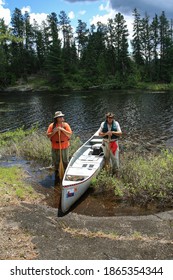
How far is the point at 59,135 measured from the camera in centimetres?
1075

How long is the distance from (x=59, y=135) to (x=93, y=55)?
6359cm

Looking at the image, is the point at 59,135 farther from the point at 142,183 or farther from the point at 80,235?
the point at 80,235

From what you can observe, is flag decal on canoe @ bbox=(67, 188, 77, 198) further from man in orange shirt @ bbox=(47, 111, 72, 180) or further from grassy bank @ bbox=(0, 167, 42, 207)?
man in orange shirt @ bbox=(47, 111, 72, 180)

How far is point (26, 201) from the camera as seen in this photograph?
907 centimetres

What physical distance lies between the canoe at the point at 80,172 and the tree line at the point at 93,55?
53.9 m

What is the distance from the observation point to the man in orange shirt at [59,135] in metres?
10.8

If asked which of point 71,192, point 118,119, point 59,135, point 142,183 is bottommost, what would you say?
point 71,192

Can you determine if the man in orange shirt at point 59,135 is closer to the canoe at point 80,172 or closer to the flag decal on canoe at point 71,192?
the canoe at point 80,172

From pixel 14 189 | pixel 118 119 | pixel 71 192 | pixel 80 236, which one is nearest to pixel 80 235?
pixel 80 236

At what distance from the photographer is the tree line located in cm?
6869

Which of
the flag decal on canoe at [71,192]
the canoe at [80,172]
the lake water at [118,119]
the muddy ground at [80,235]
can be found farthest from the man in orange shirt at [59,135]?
the lake water at [118,119]

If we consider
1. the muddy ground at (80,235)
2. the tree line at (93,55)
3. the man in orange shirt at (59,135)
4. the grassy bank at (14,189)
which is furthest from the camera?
the tree line at (93,55)

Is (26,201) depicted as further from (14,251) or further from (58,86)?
(58,86)
